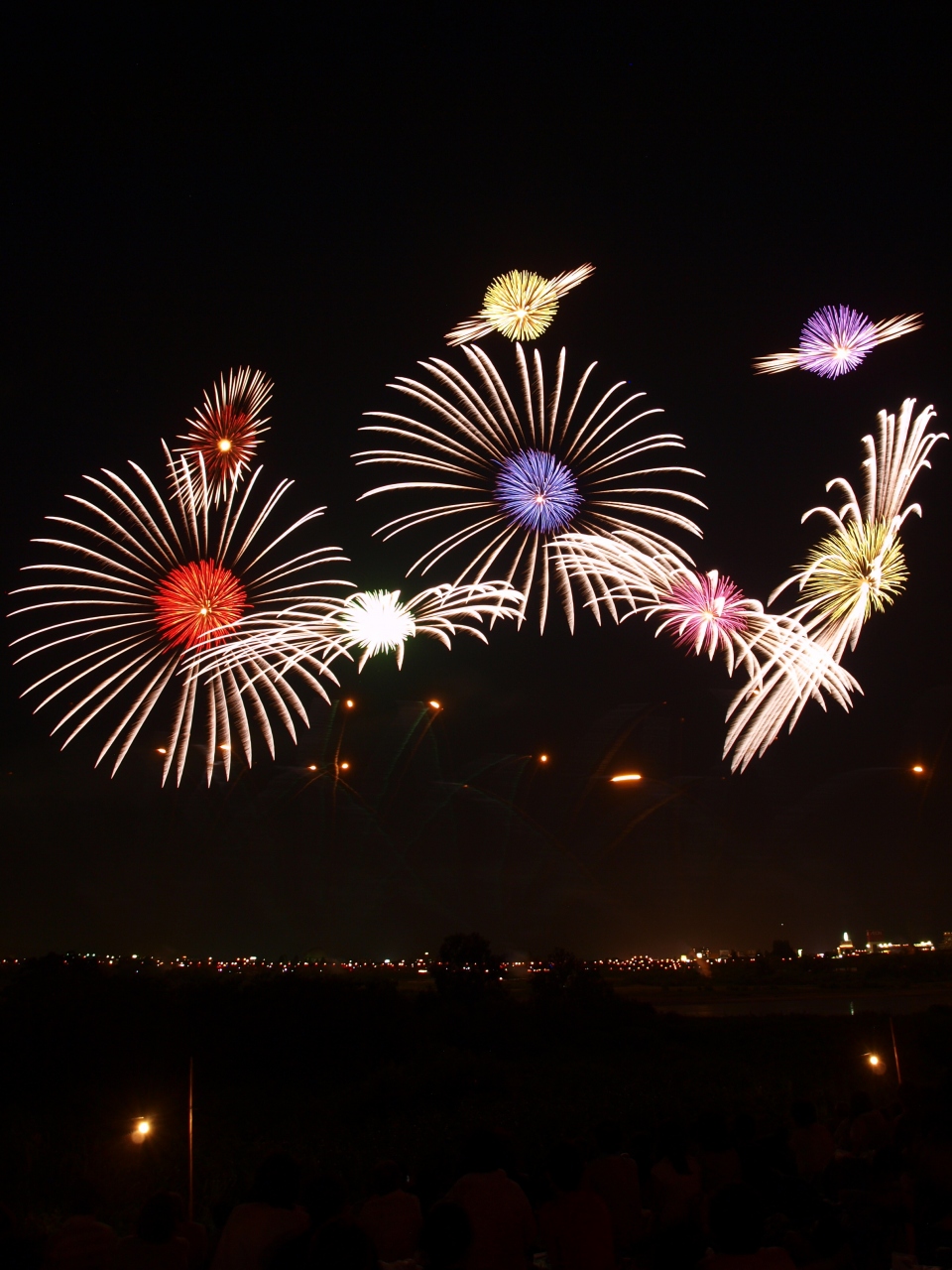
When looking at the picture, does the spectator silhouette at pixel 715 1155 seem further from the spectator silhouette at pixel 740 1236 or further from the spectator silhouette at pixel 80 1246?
the spectator silhouette at pixel 80 1246

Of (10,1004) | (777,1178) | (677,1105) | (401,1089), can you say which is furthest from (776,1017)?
(777,1178)

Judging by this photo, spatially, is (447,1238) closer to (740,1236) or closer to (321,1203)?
(321,1203)

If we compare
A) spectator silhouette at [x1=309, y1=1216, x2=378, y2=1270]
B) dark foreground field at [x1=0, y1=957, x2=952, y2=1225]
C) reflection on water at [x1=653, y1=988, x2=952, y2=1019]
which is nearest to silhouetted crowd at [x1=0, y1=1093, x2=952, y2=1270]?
spectator silhouette at [x1=309, y1=1216, x2=378, y2=1270]

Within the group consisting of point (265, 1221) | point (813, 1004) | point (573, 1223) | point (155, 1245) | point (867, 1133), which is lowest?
point (867, 1133)

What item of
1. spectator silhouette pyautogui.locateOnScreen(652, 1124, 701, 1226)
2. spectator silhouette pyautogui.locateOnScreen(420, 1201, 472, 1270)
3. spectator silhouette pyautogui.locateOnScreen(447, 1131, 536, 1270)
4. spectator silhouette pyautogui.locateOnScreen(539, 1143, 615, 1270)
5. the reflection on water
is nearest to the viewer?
spectator silhouette pyautogui.locateOnScreen(420, 1201, 472, 1270)

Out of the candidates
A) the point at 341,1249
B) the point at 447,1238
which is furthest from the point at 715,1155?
the point at 341,1249

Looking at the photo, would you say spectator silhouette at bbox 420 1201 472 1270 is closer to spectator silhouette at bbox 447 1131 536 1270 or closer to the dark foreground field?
spectator silhouette at bbox 447 1131 536 1270

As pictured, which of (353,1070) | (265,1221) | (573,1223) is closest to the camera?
(265,1221)
